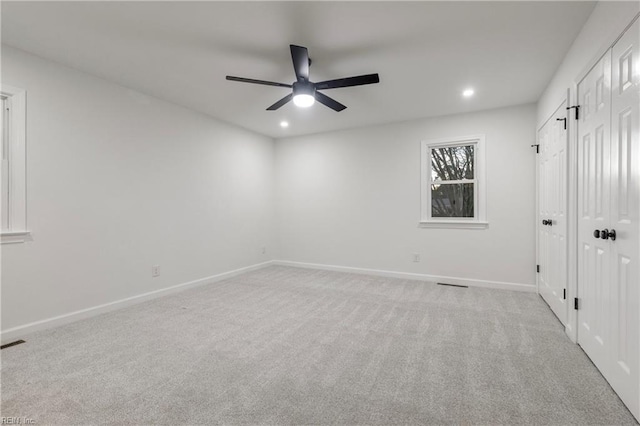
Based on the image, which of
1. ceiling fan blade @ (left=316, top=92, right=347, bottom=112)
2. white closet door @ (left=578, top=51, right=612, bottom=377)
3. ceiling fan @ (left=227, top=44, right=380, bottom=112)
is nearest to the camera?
white closet door @ (left=578, top=51, right=612, bottom=377)

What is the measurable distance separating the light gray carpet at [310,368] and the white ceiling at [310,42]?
2.50m

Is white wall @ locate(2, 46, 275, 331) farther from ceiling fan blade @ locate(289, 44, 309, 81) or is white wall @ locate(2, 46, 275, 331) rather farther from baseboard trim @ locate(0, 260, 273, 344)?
ceiling fan blade @ locate(289, 44, 309, 81)

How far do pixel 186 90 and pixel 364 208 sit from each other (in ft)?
10.3

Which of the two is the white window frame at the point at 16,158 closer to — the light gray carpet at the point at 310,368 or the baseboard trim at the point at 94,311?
the baseboard trim at the point at 94,311

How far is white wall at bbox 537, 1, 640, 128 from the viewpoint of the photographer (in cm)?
173

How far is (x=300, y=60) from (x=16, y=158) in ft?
8.60

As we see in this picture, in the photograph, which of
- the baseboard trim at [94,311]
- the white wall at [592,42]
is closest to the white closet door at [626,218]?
the white wall at [592,42]

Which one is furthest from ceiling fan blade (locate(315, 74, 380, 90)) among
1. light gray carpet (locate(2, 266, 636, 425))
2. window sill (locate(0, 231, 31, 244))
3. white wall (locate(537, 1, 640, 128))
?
window sill (locate(0, 231, 31, 244))

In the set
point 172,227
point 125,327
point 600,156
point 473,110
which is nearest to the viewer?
point 600,156

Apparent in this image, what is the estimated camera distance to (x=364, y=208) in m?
5.08

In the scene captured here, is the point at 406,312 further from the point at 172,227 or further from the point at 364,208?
the point at 172,227

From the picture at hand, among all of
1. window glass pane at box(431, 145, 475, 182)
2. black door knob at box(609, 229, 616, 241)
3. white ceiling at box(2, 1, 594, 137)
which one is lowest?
black door knob at box(609, 229, 616, 241)

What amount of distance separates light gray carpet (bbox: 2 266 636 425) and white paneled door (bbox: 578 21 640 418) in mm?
223

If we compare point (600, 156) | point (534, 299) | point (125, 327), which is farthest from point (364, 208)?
point (125, 327)
